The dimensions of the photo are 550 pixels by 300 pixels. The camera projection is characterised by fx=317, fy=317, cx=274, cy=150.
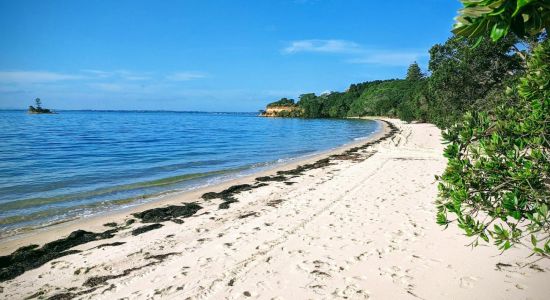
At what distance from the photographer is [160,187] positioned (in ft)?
47.8

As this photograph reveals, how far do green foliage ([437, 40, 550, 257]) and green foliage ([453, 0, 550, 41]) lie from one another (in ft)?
6.23

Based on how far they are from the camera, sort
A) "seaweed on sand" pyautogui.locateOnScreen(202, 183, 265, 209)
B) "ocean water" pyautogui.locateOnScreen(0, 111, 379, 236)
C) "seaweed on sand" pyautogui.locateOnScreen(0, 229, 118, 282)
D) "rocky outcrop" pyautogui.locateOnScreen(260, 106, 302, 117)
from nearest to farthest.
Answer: "seaweed on sand" pyautogui.locateOnScreen(0, 229, 118, 282)
"seaweed on sand" pyautogui.locateOnScreen(202, 183, 265, 209)
"ocean water" pyautogui.locateOnScreen(0, 111, 379, 236)
"rocky outcrop" pyautogui.locateOnScreen(260, 106, 302, 117)

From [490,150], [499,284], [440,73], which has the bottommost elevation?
[499,284]

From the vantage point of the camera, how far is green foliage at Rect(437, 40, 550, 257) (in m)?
3.06

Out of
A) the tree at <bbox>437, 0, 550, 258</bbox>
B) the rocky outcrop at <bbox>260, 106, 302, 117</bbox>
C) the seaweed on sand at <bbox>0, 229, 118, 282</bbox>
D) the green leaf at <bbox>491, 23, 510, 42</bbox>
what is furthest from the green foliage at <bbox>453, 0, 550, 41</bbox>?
the rocky outcrop at <bbox>260, 106, 302, 117</bbox>

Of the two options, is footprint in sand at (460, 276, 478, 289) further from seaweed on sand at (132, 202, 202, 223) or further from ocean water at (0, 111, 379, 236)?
ocean water at (0, 111, 379, 236)

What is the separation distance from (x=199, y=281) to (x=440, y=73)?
18.1m

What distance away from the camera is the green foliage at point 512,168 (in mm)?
3057

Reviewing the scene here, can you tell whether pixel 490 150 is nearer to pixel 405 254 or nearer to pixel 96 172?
pixel 405 254

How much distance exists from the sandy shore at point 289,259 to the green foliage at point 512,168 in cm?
210

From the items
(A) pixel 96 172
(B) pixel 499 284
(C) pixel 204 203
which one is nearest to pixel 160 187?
(C) pixel 204 203

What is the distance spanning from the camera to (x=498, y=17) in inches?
60.9

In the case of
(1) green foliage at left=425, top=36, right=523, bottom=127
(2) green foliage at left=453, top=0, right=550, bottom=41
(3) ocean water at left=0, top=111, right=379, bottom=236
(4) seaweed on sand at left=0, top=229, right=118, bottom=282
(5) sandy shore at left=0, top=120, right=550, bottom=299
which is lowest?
(3) ocean water at left=0, top=111, right=379, bottom=236

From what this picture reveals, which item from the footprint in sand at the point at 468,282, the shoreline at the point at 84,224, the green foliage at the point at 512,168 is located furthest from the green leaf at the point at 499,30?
the shoreline at the point at 84,224
